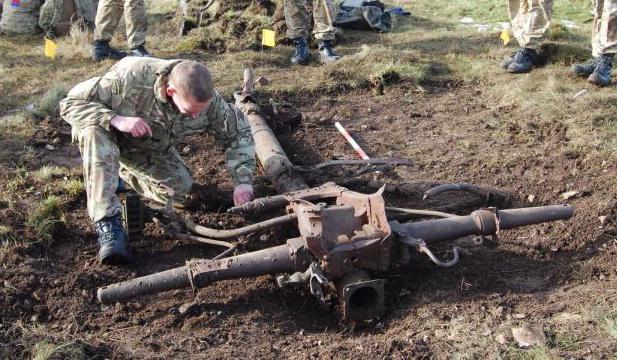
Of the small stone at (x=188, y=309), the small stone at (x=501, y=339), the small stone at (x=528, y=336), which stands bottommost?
the small stone at (x=188, y=309)

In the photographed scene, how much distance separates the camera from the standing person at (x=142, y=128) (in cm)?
367

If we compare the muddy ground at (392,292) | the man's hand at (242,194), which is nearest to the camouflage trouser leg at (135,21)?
the muddy ground at (392,292)

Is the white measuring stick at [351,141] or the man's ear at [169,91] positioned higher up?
the man's ear at [169,91]

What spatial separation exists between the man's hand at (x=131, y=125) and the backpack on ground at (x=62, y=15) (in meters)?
5.60

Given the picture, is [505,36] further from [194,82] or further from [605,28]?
[194,82]

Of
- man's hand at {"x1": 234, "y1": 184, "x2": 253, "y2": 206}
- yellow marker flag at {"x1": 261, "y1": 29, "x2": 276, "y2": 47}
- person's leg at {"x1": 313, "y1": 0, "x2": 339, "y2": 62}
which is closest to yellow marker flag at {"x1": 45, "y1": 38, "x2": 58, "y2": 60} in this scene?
yellow marker flag at {"x1": 261, "y1": 29, "x2": 276, "y2": 47}

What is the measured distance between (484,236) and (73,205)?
2.80 m

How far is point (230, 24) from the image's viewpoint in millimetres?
8375

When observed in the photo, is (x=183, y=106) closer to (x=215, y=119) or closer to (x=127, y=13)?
(x=215, y=119)

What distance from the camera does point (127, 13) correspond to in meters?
7.40

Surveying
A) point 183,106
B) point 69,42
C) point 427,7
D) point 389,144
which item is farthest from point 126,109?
point 427,7

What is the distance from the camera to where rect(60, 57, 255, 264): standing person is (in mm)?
3670

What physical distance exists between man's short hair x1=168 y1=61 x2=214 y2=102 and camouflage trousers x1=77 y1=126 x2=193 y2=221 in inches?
24.9

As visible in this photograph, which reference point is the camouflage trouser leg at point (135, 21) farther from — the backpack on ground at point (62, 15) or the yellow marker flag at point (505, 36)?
the yellow marker flag at point (505, 36)
